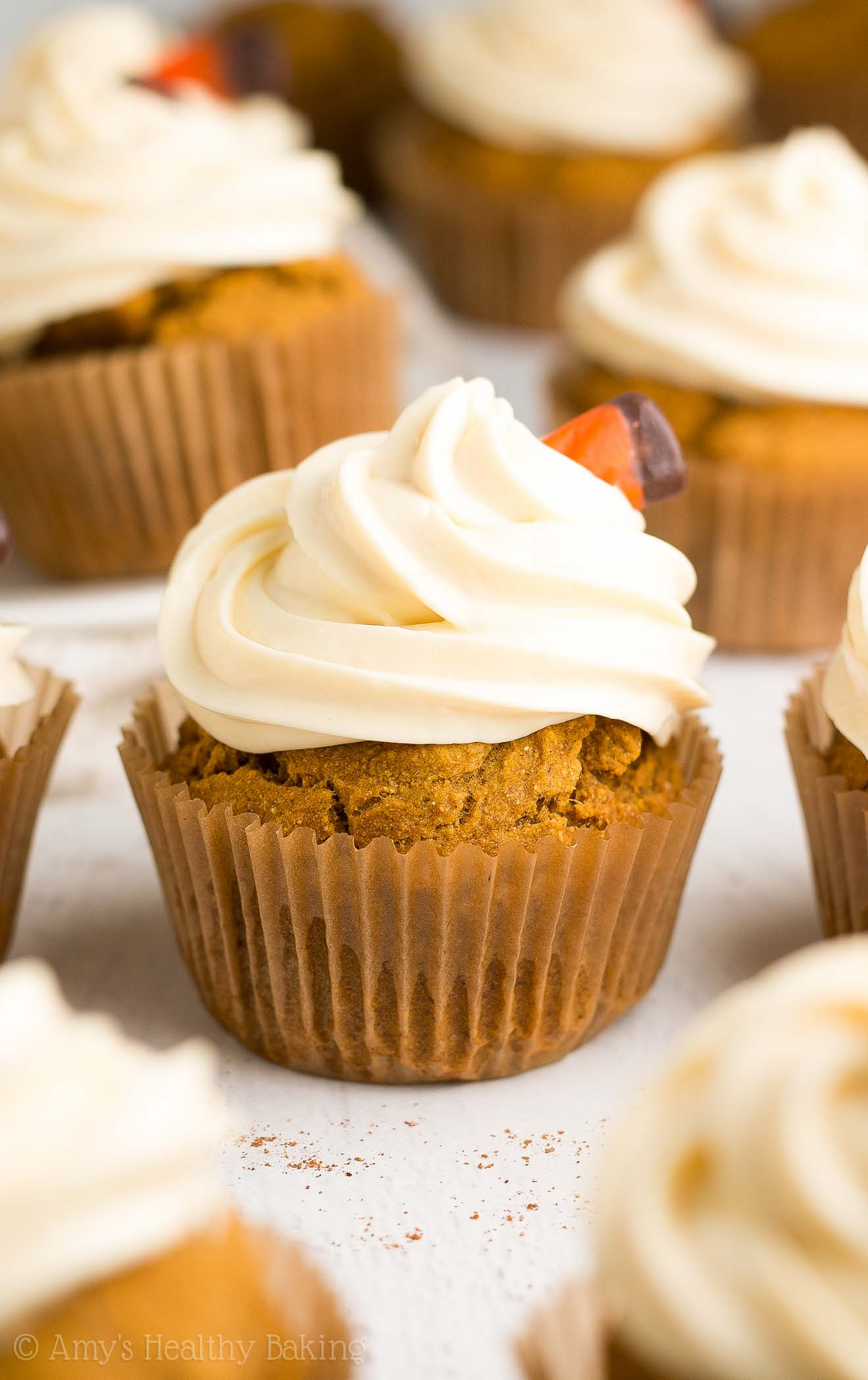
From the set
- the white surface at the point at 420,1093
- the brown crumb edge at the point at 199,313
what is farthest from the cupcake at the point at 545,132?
the white surface at the point at 420,1093

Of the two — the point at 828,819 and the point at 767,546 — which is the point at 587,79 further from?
the point at 828,819

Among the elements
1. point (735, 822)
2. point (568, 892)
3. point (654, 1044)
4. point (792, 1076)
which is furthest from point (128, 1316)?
point (735, 822)

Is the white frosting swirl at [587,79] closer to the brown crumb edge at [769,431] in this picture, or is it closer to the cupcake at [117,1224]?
the brown crumb edge at [769,431]

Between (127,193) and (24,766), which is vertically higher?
(127,193)

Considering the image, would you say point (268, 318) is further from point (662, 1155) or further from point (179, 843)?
point (662, 1155)

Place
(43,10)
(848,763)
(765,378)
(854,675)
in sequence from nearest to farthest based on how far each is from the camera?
(854,675), (848,763), (765,378), (43,10)

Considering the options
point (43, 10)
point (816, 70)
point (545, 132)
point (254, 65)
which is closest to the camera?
point (254, 65)

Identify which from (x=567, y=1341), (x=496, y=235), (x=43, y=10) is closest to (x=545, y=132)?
(x=496, y=235)
